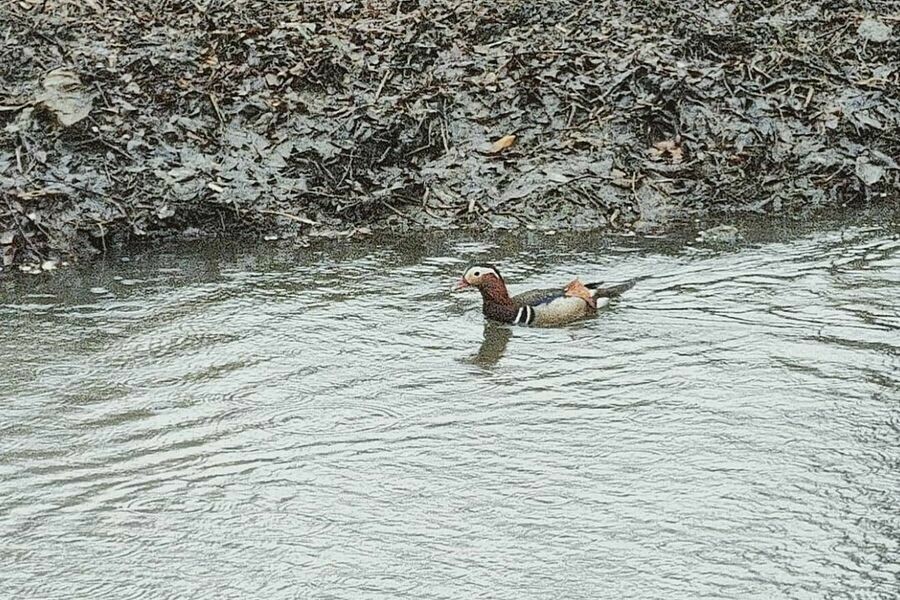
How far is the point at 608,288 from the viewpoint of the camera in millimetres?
8688

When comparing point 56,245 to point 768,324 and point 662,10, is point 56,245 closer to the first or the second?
point 768,324

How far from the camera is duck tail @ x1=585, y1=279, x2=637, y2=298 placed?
27.9 feet

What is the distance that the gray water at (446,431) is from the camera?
509 cm

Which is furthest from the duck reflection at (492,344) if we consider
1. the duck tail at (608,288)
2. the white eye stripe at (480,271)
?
the duck tail at (608,288)

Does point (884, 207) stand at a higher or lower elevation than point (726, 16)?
lower

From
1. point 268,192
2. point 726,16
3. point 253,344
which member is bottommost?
point 253,344

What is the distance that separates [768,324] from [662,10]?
20.7 ft

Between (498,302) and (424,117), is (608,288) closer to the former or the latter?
(498,302)

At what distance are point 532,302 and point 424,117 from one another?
372cm

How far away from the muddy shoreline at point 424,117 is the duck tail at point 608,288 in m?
1.69

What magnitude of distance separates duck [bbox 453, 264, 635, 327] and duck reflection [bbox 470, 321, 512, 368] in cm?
7

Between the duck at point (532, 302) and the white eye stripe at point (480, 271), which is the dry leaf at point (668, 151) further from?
the white eye stripe at point (480, 271)

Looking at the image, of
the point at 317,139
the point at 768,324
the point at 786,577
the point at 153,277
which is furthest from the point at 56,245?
the point at 786,577

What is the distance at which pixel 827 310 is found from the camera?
8.24 metres
